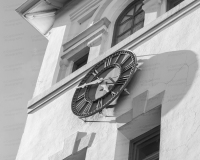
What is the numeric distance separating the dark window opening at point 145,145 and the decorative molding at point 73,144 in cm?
84

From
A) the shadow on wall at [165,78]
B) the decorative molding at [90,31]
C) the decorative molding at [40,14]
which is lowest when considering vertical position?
the shadow on wall at [165,78]

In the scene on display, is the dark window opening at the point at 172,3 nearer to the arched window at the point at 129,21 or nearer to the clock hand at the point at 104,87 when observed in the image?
the arched window at the point at 129,21

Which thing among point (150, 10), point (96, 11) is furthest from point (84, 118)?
point (96, 11)

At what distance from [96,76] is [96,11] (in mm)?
3657

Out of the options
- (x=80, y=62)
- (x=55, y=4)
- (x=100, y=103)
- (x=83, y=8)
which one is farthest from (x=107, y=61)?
(x=55, y=4)

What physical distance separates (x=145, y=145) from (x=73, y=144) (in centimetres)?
151

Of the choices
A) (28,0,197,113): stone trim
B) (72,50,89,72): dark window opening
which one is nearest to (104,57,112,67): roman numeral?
(28,0,197,113): stone trim

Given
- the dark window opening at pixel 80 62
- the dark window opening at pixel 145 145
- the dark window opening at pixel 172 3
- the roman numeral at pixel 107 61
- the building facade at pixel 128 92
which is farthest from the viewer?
the dark window opening at pixel 80 62

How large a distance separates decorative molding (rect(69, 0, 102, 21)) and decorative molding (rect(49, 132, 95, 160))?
17.1 feet

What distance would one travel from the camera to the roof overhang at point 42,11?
17250 millimetres

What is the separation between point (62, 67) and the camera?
1523 centimetres

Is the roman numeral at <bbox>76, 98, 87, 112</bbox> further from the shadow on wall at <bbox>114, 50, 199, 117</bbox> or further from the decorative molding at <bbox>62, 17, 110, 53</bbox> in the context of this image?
the decorative molding at <bbox>62, 17, 110, 53</bbox>

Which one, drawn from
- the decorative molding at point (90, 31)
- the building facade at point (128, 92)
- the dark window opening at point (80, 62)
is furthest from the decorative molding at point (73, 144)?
the decorative molding at point (90, 31)

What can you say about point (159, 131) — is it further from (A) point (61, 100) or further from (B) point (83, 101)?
(A) point (61, 100)
